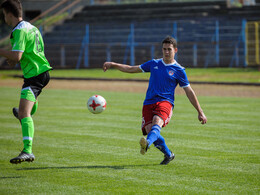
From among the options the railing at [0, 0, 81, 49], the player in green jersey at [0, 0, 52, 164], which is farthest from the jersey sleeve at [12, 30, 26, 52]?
the railing at [0, 0, 81, 49]

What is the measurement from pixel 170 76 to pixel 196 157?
4.73 feet

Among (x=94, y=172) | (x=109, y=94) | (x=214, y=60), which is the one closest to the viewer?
(x=94, y=172)

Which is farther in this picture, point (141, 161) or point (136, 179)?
point (141, 161)

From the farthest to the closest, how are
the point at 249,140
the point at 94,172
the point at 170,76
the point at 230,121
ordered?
the point at 230,121, the point at 249,140, the point at 170,76, the point at 94,172

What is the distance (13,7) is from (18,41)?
525 millimetres

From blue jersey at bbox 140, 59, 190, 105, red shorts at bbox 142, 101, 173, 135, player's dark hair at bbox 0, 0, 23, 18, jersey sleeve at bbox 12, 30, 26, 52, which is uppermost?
player's dark hair at bbox 0, 0, 23, 18

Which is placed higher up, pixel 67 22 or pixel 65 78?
pixel 67 22

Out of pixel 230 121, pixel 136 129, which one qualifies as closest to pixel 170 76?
pixel 136 129

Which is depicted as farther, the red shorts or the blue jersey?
the blue jersey

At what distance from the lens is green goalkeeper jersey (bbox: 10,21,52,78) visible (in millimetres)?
7430

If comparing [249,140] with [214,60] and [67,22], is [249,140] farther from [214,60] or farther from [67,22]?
[67,22]

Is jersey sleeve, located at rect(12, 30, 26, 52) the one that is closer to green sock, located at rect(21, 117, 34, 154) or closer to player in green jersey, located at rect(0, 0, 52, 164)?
player in green jersey, located at rect(0, 0, 52, 164)

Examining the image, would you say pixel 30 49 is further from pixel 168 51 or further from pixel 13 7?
pixel 168 51

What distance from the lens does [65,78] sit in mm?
29562
